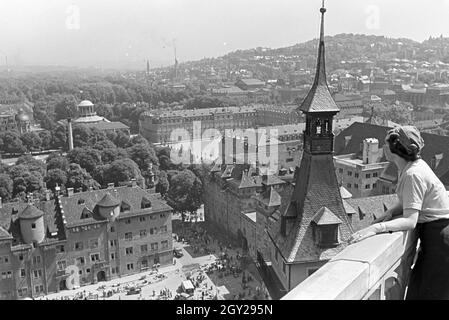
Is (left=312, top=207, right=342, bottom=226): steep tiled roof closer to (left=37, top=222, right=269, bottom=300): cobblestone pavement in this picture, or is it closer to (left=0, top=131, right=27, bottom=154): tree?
(left=37, top=222, right=269, bottom=300): cobblestone pavement

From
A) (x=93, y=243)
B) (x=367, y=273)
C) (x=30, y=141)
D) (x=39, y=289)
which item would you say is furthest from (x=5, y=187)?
(x=367, y=273)

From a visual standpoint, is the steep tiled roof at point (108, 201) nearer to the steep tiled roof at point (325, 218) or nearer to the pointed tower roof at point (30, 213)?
the pointed tower roof at point (30, 213)

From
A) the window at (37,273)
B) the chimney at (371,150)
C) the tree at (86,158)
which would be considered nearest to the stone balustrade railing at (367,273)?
the window at (37,273)

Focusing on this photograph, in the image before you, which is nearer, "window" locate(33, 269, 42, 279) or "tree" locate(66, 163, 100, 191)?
"window" locate(33, 269, 42, 279)

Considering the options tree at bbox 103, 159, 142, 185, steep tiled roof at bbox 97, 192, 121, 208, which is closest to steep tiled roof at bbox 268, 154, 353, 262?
steep tiled roof at bbox 97, 192, 121, 208

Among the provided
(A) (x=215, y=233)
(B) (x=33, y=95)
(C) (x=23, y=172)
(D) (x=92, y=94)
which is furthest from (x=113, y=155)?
(B) (x=33, y=95)
